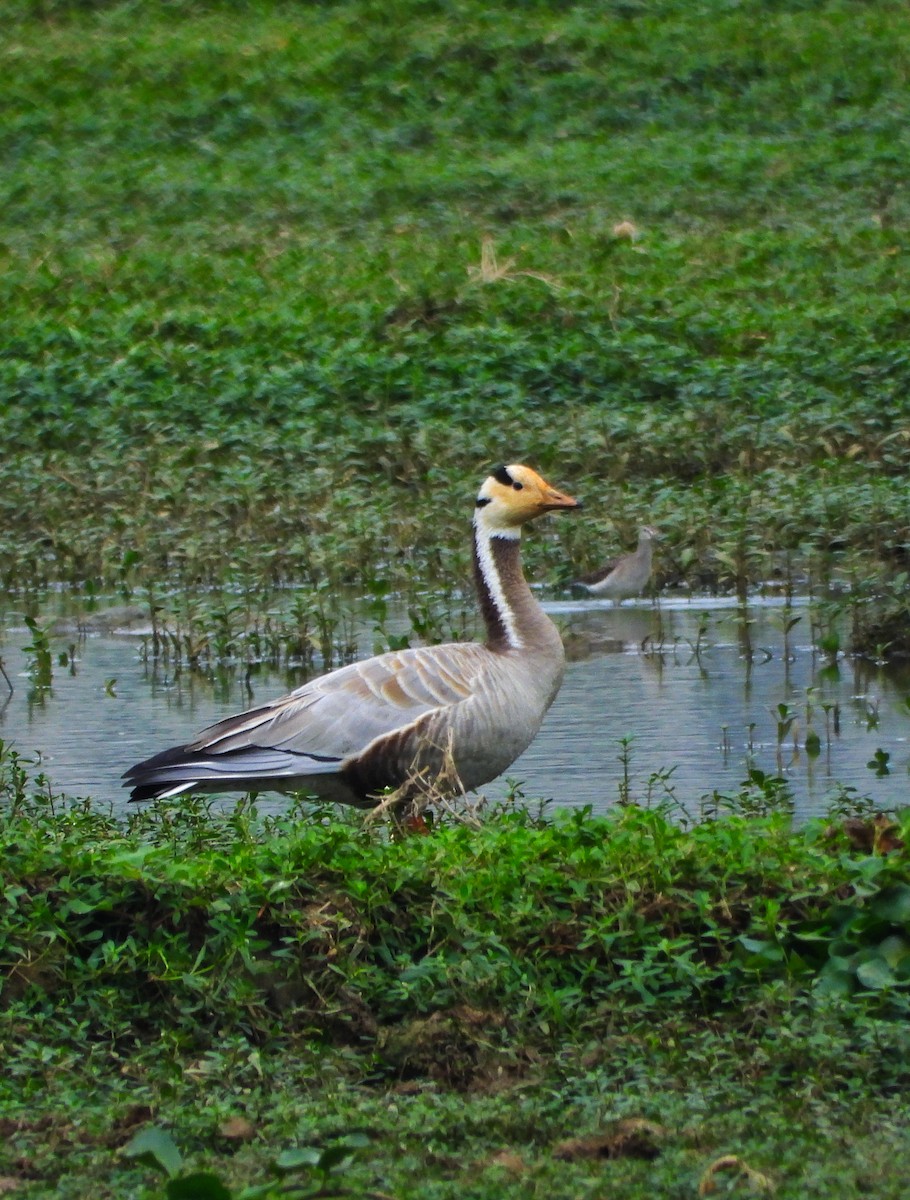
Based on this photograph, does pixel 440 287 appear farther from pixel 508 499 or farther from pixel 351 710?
pixel 351 710

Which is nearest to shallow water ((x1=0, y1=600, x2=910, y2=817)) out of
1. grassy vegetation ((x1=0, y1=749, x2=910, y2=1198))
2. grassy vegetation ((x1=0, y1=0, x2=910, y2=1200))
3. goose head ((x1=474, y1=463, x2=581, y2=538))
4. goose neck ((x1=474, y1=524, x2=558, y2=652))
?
grassy vegetation ((x1=0, y1=0, x2=910, y2=1200))

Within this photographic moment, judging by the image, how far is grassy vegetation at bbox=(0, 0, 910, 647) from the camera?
1235 centimetres

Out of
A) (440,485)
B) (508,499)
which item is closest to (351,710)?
(508,499)

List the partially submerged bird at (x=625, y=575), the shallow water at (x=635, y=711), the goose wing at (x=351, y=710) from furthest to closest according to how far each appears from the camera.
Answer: the partially submerged bird at (x=625, y=575) < the shallow water at (x=635, y=711) < the goose wing at (x=351, y=710)

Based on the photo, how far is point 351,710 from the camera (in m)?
7.19

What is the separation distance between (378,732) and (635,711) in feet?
7.18

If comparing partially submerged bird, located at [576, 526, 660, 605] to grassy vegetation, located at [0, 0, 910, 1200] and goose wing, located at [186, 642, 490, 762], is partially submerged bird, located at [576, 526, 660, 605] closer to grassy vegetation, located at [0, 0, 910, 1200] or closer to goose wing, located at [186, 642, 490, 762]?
grassy vegetation, located at [0, 0, 910, 1200]

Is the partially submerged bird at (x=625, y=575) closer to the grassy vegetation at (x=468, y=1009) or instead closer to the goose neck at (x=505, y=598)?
the goose neck at (x=505, y=598)

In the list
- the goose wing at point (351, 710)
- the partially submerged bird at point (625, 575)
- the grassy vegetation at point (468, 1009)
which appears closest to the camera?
the grassy vegetation at point (468, 1009)

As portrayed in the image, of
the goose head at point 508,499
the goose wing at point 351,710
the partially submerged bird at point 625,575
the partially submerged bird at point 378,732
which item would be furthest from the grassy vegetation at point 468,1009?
the partially submerged bird at point 625,575

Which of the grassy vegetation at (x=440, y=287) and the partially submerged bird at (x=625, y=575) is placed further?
the grassy vegetation at (x=440, y=287)

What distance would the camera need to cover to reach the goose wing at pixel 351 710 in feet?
23.3

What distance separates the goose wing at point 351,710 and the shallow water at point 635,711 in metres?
0.61

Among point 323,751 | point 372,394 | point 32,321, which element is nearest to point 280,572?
point 372,394
